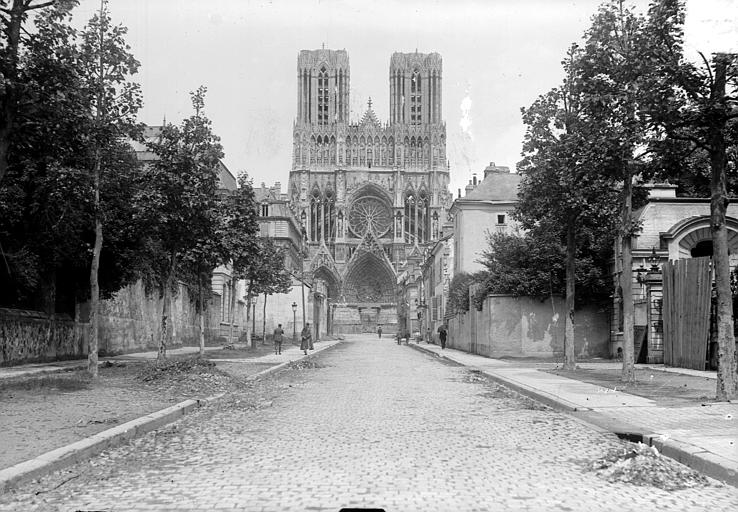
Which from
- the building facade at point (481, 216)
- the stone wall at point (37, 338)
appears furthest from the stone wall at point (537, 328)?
the stone wall at point (37, 338)

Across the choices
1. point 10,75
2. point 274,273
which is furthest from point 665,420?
point 274,273

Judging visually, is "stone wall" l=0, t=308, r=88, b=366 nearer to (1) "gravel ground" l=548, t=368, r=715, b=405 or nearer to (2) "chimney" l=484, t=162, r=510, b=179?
(1) "gravel ground" l=548, t=368, r=715, b=405

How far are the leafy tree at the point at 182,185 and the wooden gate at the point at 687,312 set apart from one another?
Result: 13.5 metres

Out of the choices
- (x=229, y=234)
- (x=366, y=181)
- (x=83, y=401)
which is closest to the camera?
(x=83, y=401)

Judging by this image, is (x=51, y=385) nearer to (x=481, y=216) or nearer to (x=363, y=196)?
(x=481, y=216)

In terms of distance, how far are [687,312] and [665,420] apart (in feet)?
41.3

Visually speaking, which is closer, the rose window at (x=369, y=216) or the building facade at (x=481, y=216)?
the building facade at (x=481, y=216)

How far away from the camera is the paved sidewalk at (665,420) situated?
737 cm

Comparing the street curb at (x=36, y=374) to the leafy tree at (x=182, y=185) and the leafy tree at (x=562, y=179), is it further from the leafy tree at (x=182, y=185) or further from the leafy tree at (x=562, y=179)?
the leafy tree at (x=562, y=179)

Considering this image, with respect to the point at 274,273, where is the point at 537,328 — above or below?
below

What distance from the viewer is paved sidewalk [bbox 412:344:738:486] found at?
7371mm

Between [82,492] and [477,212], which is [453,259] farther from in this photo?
[82,492]

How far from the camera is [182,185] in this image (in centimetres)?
1972

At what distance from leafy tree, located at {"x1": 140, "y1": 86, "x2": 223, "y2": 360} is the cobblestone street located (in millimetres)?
8509
